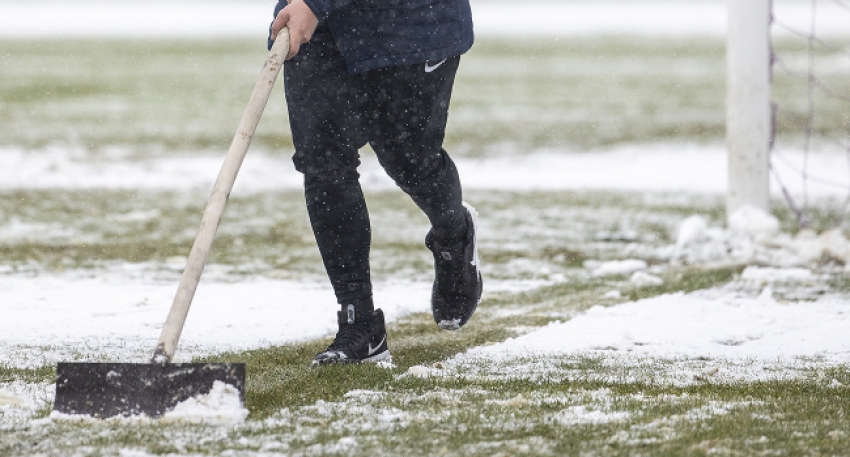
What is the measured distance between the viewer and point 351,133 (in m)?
3.22

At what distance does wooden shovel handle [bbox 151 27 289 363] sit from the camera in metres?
2.79

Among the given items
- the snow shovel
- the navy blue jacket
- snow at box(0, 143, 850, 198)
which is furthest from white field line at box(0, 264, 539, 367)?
snow at box(0, 143, 850, 198)

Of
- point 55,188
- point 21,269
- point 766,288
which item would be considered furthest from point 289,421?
point 55,188

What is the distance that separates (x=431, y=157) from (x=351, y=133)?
29 centimetres

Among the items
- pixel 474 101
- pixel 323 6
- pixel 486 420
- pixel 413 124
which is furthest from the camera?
pixel 474 101

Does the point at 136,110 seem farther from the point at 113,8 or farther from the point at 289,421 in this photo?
the point at 113,8

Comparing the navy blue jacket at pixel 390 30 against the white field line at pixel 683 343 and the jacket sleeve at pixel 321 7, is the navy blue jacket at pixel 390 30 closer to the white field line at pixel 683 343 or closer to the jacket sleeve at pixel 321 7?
the jacket sleeve at pixel 321 7

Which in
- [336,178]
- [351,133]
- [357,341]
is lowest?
[357,341]

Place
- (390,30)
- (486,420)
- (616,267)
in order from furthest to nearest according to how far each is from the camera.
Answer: (616,267) < (390,30) < (486,420)

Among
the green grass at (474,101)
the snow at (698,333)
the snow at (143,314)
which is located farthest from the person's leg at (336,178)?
the green grass at (474,101)

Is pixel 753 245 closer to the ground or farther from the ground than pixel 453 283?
farther from the ground

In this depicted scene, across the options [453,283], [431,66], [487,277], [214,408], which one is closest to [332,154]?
[431,66]

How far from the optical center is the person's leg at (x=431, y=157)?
3264 mm

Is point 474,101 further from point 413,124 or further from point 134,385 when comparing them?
point 134,385
